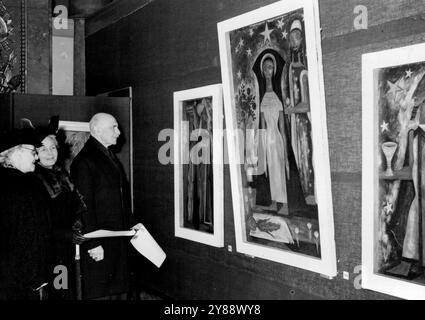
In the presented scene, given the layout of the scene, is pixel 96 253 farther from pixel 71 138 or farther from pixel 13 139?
pixel 13 139

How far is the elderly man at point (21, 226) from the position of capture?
381 cm

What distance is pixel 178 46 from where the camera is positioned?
16.7 ft

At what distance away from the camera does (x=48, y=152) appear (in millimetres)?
4375

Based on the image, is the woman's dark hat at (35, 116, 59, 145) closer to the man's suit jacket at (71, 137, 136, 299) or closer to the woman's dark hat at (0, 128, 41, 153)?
the woman's dark hat at (0, 128, 41, 153)

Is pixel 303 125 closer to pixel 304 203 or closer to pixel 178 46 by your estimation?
pixel 304 203

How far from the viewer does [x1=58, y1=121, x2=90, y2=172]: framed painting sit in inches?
199

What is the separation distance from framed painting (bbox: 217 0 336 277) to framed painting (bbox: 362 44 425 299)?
0.35 meters

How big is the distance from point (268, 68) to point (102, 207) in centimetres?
200

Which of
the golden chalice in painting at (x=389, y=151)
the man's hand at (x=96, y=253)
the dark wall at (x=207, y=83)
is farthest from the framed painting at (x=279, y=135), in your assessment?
the man's hand at (x=96, y=253)

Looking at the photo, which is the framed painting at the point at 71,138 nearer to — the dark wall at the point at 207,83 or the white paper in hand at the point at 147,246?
the dark wall at the point at 207,83

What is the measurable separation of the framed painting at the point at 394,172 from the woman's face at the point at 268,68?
0.78m

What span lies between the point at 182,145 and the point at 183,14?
1249 millimetres

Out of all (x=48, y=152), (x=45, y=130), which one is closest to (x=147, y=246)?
(x=48, y=152)
